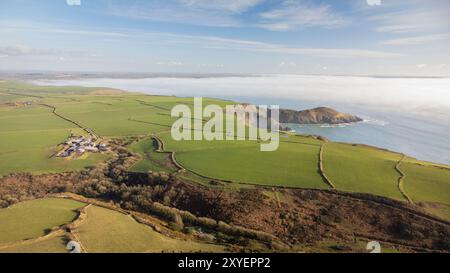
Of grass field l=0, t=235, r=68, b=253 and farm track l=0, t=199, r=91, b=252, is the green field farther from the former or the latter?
grass field l=0, t=235, r=68, b=253

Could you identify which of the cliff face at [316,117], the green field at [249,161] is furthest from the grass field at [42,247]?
the cliff face at [316,117]

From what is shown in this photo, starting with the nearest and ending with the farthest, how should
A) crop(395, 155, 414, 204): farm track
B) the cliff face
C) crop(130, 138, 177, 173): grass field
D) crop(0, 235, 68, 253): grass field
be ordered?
crop(0, 235, 68, 253): grass field
crop(395, 155, 414, 204): farm track
crop(130, 138, 177, 173): grass field
the cliff face

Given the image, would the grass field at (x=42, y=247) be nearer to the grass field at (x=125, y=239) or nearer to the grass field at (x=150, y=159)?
the grass field at (x=125, y=239)

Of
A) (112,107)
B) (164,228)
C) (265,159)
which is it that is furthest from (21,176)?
(112,107)

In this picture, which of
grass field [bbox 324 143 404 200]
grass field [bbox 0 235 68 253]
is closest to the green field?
grass field [bbox 324 143 404 200]

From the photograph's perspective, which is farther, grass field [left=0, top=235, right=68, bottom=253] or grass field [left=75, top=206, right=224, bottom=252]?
grass field [left=75, top=206, right=224, bottom=252]

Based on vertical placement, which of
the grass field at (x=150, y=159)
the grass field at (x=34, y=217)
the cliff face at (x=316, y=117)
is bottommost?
the grass field at (x=34, y=217)
